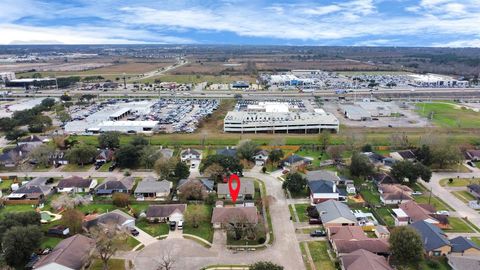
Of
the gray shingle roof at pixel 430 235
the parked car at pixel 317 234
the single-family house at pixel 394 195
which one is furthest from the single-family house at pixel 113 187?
the gray shingle roof at pixel 430 235

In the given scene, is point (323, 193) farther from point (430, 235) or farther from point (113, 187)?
point (113, 187)

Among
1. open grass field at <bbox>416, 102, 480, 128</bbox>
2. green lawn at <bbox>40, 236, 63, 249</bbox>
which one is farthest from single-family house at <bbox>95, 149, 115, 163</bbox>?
open grass field at <bbox>416, 102, 480, 128</bbox>

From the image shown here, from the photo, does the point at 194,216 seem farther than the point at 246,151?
No

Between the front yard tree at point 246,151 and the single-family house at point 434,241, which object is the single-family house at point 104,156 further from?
the single-family house at point 434,241

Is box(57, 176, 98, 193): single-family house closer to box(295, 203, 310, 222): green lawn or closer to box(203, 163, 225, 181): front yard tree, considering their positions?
box(203, 163, 225, 181): front yard tree

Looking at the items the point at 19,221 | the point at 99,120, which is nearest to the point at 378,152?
the point at 19,221

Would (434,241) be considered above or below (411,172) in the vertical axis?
below

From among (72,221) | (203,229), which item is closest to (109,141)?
(72,221)
